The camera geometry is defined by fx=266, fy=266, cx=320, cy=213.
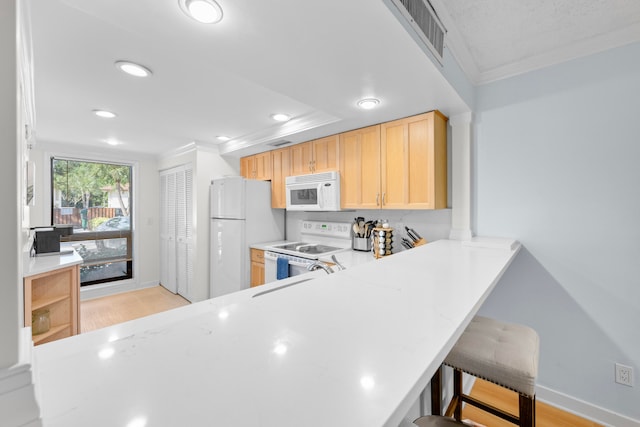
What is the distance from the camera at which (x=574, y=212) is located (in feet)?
6.06

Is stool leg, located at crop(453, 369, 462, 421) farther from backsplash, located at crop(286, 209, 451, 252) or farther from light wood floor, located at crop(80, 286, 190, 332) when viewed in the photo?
light wood floor, located at crop(80, 286, 190, 332)

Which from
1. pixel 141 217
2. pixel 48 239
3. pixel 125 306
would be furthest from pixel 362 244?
pixel 141 217

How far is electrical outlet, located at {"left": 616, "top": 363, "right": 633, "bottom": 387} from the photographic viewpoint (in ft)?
5.55

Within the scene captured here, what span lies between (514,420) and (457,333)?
2.93ft

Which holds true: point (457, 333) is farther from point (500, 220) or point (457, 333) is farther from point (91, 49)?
point (91, 49)

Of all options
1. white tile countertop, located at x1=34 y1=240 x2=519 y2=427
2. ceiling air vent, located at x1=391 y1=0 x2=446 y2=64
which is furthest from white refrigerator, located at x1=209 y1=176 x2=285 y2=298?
ceiling air vent, located at x1=391 y1=0 x2=446 y2=64

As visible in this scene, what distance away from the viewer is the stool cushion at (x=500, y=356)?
102 centimetres

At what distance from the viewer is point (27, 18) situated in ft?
4.17

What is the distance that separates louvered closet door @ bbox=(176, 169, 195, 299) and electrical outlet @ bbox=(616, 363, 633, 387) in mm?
4404

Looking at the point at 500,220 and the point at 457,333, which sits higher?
the point at 500,220

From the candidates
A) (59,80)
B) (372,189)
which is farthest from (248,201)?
(59,80)

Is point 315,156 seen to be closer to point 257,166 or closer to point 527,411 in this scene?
point 257,166

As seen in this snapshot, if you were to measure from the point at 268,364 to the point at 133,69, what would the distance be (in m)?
2.12

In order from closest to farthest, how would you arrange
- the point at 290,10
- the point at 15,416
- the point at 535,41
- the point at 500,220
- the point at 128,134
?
the point at 15,416 < the point at 290,10 < the point at 535,41 < the point at 500,220 < the point at 128,134
